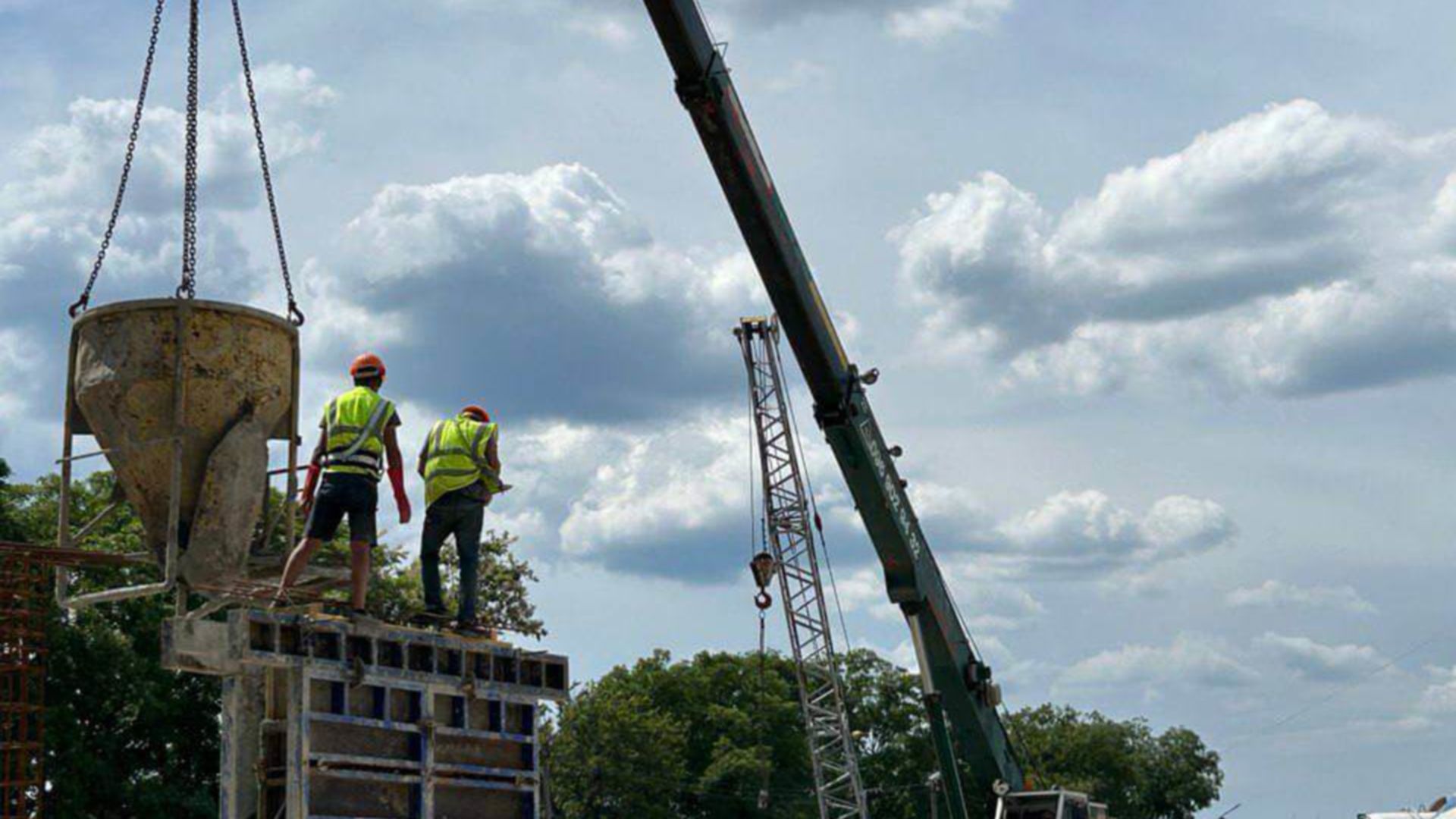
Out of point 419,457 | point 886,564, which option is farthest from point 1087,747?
point 419,457

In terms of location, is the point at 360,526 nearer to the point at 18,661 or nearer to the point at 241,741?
the point at 241,741

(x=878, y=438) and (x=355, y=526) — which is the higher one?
(x=878, y=438)

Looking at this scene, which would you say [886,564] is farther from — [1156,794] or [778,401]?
[1156,794]

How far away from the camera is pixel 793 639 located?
57031mm

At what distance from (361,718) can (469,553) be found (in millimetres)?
2171

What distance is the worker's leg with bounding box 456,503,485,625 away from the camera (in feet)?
52.1

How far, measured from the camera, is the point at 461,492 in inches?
630

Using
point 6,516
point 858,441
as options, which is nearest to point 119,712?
point 6,516

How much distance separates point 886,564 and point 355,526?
1286cm

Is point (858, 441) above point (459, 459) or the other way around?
above

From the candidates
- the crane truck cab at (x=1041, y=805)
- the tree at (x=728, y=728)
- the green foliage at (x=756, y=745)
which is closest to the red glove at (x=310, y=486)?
the crane truck cab at (x=1041, y=805)

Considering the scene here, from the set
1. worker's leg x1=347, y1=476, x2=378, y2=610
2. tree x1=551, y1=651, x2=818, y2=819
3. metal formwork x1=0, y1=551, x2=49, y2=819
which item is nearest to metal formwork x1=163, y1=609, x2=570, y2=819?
worker's leg x1=347, y1=476, x2=378, y2=610

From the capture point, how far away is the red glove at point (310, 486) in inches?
603

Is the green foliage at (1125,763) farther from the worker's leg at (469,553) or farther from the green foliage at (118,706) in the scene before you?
the worker's leg at (469,553)
